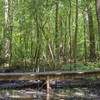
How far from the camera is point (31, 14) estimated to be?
Answer: 31.1 ft

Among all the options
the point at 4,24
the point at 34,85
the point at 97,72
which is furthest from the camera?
the point at 4,24

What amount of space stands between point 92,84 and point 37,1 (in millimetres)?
5166

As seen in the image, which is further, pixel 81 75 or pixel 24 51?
pixel 24 51

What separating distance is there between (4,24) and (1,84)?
4.85 m

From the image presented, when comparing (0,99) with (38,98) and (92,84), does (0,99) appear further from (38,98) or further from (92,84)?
(92,84)

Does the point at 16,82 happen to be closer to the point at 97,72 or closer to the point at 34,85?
the point at 34,85

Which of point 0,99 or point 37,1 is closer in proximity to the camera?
point 0,99

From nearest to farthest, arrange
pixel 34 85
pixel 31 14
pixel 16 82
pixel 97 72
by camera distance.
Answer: pixel 97 72 < pixel 34 85 < pixel 16 82 < pixel 31 14

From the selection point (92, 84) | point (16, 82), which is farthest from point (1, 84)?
point (92, 84)

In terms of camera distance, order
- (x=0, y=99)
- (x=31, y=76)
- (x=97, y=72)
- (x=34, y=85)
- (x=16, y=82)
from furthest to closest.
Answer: (x=16, y=82) → (x=34, y=85) → (x=97, y=72) → (x=31, y=76) → (x=0, y=99)

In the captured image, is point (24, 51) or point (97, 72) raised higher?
point (24, 51)

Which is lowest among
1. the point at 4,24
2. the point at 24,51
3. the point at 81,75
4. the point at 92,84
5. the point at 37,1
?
the point at 92,84

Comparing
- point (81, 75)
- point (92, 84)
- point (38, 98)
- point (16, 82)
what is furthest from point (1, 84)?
point (92, 84)

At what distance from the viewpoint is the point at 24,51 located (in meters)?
11.6
